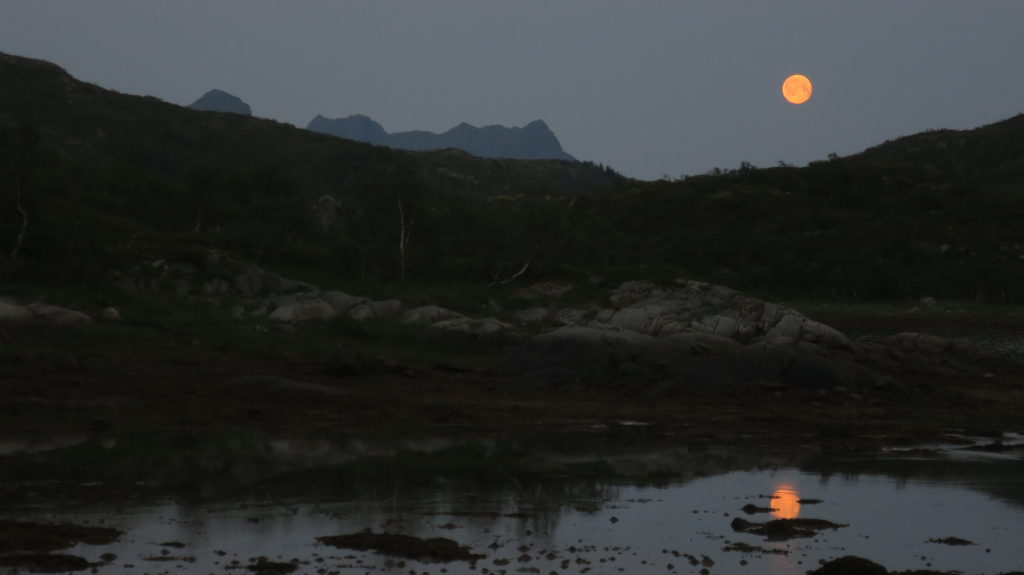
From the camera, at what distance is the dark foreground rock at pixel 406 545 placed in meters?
12.0

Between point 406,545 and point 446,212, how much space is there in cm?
4567

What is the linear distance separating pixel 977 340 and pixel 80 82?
126215mm

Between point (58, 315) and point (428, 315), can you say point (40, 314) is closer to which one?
point (58, 315)

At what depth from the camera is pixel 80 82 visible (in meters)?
143

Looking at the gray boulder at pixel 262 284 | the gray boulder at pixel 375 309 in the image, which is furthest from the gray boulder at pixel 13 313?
the gray boulder at pixel 375 309

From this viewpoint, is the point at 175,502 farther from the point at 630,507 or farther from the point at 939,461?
the point at 939,461

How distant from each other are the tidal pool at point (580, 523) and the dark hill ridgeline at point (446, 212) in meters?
24.8

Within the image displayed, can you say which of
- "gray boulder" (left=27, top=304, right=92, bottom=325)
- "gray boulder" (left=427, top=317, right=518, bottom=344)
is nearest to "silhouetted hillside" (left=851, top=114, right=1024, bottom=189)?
"gray boulder" (left=427, top=317, right=518, bottom=344)

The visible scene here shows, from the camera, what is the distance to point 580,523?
1420 centimetres

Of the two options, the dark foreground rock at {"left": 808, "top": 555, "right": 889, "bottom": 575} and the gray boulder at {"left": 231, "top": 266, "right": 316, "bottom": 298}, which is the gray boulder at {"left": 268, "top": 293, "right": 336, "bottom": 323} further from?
the dark foreground rock at {"left": 808, "top": 555, "right": 889, "bottom": 575}

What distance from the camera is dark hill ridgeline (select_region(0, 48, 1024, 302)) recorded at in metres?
43.9

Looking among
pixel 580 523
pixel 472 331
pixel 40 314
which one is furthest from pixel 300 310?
pixel 580 523

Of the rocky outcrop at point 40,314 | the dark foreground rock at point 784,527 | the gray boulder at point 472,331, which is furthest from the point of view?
the gray boulder at point 472,331

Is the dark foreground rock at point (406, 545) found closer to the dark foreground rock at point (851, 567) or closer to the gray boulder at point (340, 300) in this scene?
the dark foreground rock at point (851, 567)
